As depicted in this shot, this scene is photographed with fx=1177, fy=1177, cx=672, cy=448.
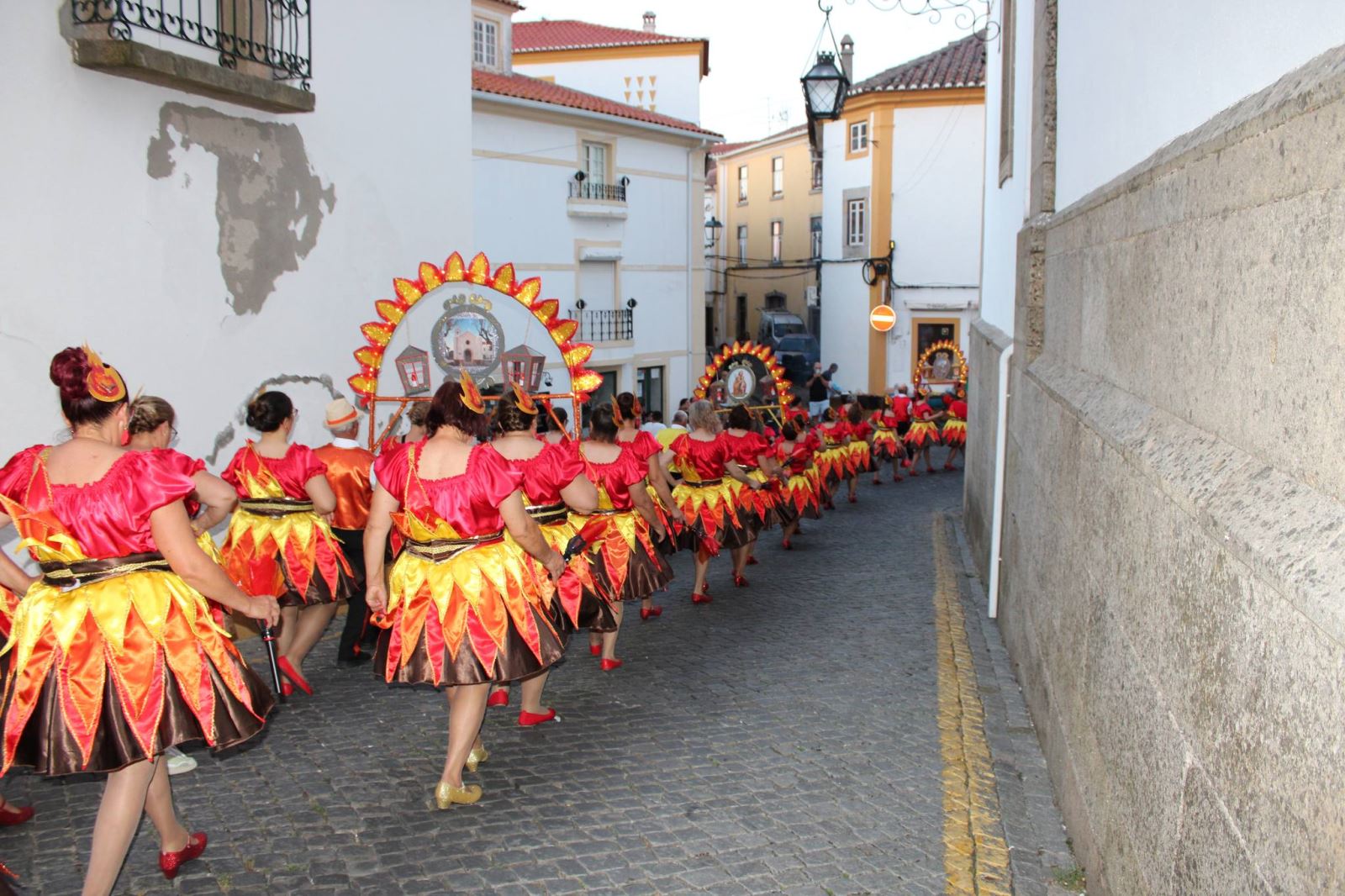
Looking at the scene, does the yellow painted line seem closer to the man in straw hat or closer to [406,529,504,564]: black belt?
[406,529,504,564]: black belt

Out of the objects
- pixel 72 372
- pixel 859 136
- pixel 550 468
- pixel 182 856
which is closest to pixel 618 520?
pixel 550 468

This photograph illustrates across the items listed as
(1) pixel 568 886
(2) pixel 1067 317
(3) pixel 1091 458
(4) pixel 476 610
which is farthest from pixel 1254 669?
(2) pixel 1067 317

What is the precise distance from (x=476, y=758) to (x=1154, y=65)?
14.6 ft

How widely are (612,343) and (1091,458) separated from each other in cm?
2182

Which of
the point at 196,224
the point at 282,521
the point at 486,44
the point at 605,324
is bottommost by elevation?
the point at 282,521

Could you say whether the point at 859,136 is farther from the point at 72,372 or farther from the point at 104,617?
the point at 104,617

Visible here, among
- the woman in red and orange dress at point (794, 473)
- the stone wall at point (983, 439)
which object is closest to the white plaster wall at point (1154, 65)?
the stone wall at point (983, 439)

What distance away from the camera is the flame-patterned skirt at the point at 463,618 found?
5227 mm

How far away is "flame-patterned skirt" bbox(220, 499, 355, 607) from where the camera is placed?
7.07 meters

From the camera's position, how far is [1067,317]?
6309 mm

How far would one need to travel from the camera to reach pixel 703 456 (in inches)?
404

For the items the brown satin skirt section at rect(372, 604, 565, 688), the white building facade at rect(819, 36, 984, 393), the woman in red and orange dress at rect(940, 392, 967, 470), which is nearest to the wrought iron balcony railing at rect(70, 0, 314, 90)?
the brown satin skirt section at rect(372, 604, 565, 688)

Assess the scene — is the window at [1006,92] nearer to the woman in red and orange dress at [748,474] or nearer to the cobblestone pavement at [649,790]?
the woman in red and orange dress at [748,474]

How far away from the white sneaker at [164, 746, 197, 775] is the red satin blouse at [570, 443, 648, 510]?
3.00 meters
